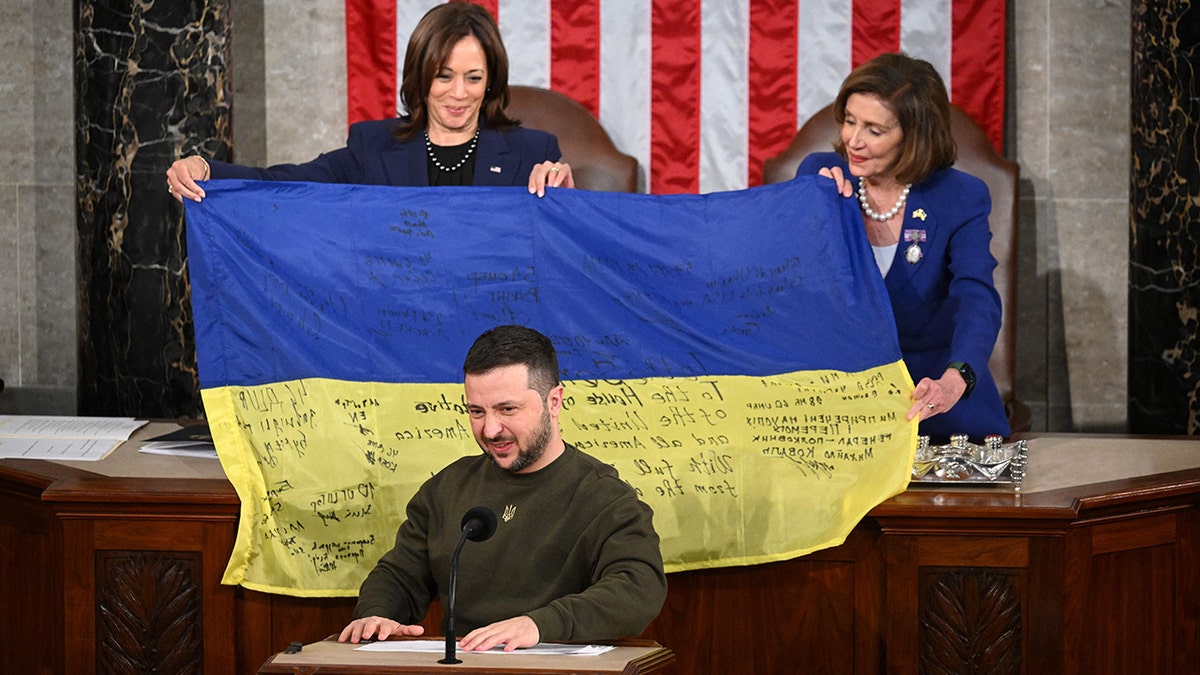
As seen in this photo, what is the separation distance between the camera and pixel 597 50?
598cm

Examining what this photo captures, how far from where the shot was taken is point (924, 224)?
405cm

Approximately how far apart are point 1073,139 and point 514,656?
14.4 feet

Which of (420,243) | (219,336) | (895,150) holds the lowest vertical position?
(219,336)

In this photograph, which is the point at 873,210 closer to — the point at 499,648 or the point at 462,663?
the point at 499,648

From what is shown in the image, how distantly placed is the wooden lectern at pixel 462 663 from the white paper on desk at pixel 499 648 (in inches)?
1.2

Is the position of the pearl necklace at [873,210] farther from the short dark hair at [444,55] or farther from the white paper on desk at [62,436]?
the white paper on desk at [62,436]

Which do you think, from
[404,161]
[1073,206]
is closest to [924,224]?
[404,161]

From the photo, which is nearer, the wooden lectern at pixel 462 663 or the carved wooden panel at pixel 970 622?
the wooden lectern at pixel 462 663

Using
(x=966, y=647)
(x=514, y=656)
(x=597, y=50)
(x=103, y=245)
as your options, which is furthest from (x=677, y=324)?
(x=103, y=245)

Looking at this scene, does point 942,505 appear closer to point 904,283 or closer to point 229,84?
point 904,283

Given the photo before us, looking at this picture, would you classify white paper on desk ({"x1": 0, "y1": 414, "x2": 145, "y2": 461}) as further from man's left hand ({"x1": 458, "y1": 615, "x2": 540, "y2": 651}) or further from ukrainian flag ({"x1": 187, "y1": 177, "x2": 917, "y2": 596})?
man's left hand ({"x1": 458, "y1": 615, "x2": 540, "y2": 651})

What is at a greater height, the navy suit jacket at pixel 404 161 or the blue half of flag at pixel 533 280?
the navy suit jacket at pixel 404 161

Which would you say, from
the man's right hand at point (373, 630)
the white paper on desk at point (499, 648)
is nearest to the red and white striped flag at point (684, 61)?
the man's right hand at point (373, 630)

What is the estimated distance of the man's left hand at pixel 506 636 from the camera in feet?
8.25
